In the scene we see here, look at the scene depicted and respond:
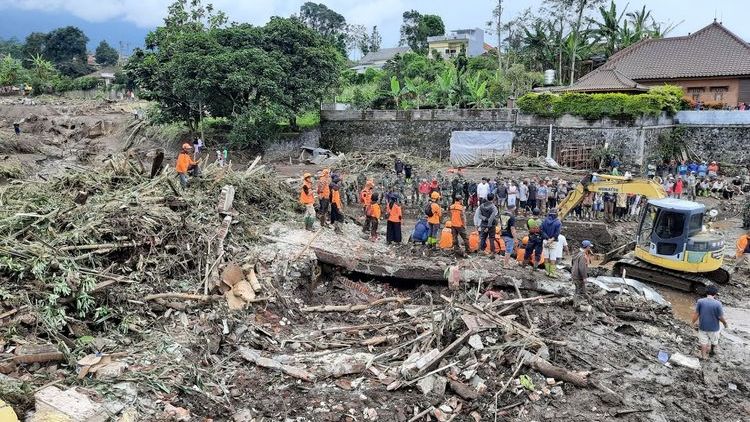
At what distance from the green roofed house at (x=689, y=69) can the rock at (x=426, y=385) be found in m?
22.3

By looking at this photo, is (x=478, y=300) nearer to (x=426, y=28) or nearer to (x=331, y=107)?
(x=331, y=107)

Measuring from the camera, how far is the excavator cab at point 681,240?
11852mm

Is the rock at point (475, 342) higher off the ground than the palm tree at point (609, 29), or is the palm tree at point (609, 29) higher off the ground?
the palm tree at point (609, 29)

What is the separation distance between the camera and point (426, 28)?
231 feet

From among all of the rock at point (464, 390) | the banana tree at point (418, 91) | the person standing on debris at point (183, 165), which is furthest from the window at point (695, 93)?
the rock at point (464, 390)

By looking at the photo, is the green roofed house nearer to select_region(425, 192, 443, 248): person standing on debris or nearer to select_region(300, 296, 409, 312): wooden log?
select_region(425, 192, 443, 248): person standing on debris

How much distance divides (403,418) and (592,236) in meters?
11.1

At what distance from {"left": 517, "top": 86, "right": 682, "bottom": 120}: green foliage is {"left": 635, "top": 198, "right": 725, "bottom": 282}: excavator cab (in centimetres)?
1360

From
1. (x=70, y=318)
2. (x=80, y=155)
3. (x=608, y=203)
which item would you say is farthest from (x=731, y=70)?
(x=80, y=155)

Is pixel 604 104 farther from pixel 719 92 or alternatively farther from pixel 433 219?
pixel 433 219

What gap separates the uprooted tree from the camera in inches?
989

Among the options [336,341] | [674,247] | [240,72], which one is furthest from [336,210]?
[240,72]

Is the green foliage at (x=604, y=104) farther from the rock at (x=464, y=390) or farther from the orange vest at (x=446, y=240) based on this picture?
the rock at (x=464, y=390)

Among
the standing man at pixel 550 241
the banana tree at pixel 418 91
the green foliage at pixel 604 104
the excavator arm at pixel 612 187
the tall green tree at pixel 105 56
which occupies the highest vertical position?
the tall green tree at pixel 105 56
